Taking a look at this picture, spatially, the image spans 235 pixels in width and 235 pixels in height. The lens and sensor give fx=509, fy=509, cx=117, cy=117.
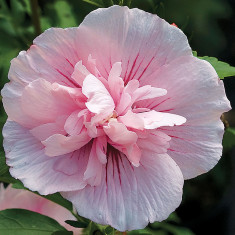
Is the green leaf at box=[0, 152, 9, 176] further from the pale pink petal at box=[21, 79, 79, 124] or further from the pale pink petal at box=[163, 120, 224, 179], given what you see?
the pale pink petal at box=[163, 120, 224, 179]

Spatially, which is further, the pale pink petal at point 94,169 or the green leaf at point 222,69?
the green leaf at point 222,69

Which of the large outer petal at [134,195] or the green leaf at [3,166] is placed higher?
the large outer petal at [134,195]

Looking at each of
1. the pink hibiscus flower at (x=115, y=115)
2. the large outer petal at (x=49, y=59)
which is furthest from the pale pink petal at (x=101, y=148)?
the large outer petal at (x=49, y=59)

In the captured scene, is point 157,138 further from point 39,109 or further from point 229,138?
point 229,138

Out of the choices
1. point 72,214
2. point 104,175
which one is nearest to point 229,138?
point 72,214

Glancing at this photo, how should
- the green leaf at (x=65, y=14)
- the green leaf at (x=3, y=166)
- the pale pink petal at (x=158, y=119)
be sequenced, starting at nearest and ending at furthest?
the pale pink petal at (x=158, y=119) < the green leaf at (x=3, y=166) < the green leaf at (x=65, y=14)

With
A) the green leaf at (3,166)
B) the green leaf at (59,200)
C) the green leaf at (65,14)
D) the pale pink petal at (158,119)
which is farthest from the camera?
the green leaf at (65,14)

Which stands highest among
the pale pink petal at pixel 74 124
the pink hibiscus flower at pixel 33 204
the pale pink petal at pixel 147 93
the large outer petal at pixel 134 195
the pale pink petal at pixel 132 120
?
the pale pink petal at pixel 147 93

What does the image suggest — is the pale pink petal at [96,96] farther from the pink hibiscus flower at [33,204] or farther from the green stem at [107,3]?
the pink hibiscus flower at [33,204]

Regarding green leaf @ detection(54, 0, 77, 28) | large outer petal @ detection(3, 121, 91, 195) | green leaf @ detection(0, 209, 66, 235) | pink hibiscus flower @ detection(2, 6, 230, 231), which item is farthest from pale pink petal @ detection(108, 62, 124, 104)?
green leaf @ detection(54, 0, 77, 28)
